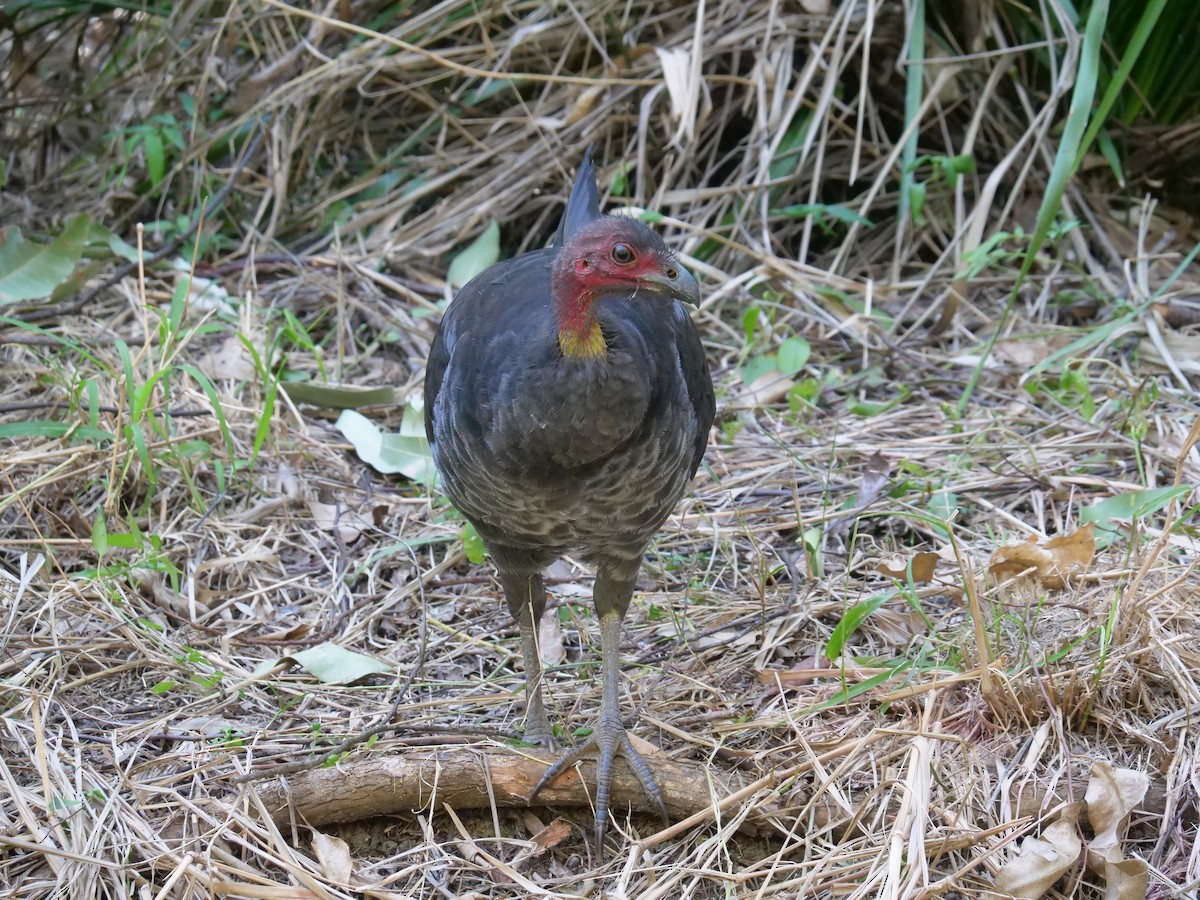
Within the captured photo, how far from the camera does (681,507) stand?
4.05 m

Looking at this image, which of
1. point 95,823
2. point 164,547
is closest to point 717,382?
point 164,547

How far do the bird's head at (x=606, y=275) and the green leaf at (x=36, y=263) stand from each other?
2.52m

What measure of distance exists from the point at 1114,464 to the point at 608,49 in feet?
9.58

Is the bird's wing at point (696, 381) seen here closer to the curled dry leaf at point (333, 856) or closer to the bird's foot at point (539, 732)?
the bird's foot at point (539, 732)

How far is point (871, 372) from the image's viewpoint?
4.66m

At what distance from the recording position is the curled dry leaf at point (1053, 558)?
10.0 ft

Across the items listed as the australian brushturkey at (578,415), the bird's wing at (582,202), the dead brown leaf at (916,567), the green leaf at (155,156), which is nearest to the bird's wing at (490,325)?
the australian brushturkey at (578,415)

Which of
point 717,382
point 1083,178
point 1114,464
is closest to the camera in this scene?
point 1114,464

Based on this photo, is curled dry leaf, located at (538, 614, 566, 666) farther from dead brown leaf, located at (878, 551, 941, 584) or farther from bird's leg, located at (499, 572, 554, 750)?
dead brown leaf, located at (878, 551, 941, 584)

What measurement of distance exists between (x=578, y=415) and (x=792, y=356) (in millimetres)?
2084

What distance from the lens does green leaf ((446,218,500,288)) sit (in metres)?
5.07

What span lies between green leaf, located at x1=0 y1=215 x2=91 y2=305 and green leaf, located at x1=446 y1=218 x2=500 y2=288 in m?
1.45

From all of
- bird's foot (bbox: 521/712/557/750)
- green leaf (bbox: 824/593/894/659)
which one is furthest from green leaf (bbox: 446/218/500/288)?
green leaf (bbox: 824/593/894/659)

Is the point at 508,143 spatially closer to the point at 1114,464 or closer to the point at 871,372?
the point at 871,372
